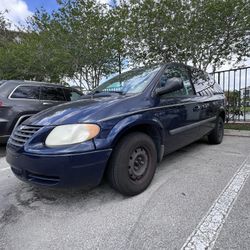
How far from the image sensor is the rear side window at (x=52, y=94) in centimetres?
532

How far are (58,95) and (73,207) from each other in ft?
12.9

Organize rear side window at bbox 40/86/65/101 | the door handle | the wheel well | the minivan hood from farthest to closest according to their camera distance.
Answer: rear side window at bbox 40/86/65/101, the door handle, the wheel well, the minivan hood

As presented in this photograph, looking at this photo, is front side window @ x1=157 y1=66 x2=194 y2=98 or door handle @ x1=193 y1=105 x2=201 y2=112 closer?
front side window @ x1=157 y1=66 x2=194 y2=98

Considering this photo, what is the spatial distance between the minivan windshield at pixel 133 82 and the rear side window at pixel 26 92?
2.24 meters

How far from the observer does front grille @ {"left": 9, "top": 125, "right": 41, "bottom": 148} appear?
2.26 metres

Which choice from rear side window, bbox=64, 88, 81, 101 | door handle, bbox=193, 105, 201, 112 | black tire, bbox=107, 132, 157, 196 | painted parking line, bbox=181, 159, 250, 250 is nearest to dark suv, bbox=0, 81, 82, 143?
rear side window, bbox=64, 88, 81, 101

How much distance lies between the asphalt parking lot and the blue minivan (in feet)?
0.97

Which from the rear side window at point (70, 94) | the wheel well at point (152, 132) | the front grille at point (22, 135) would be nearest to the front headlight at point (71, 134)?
the front grille at point (22, 135)

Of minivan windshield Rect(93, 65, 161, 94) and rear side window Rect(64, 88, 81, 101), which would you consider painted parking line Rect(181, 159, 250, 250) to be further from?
rear side window Rect(64, 88, 81, 101)

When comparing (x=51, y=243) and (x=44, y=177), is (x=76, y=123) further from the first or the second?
(x=51, y=243)

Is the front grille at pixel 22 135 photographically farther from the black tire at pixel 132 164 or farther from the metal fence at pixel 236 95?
the metal fence at pixel 236 95

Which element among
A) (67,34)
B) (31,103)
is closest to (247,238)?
(31,103)

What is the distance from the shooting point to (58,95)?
18.7 feet

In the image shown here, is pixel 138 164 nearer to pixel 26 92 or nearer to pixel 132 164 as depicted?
pixel 132 164
